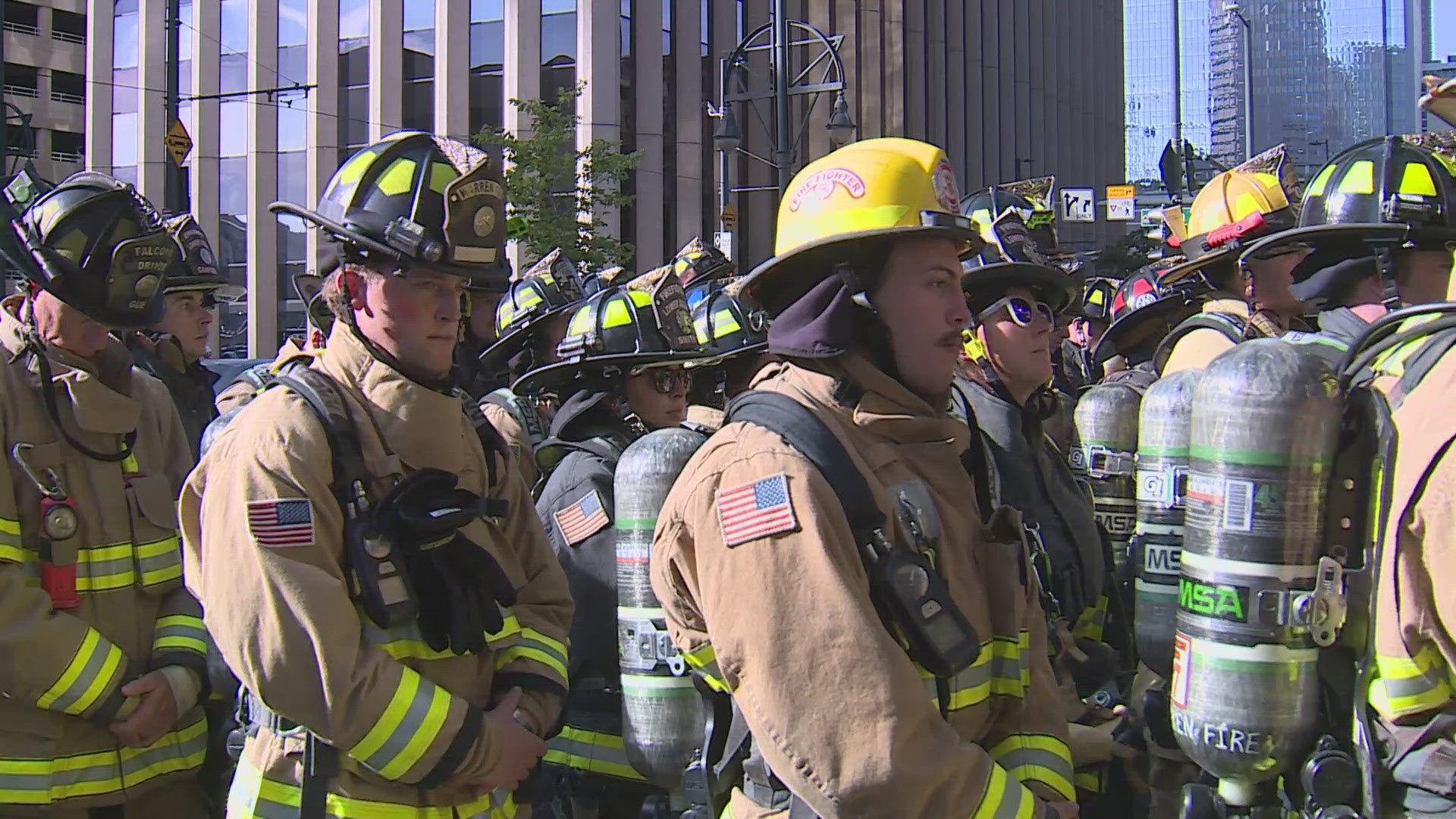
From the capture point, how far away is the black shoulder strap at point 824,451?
2494 mm

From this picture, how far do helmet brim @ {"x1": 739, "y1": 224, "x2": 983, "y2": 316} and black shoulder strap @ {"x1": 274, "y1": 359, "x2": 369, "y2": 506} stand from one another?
1.00 meters

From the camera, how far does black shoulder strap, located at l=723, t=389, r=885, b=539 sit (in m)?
2.49

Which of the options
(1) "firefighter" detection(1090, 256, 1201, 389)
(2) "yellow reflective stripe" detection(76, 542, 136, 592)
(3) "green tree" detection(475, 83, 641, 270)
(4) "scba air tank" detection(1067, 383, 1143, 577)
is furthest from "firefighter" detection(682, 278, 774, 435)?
(3) "green tree" detection(475, 83, 641, 270)

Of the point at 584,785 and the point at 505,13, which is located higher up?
the point at 505,13

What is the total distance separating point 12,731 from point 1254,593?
3469mm

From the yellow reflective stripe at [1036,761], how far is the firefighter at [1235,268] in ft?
7.88

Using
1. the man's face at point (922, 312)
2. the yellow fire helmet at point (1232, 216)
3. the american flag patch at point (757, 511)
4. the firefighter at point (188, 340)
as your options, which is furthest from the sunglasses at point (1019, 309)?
the firefighter at point (188, 340)

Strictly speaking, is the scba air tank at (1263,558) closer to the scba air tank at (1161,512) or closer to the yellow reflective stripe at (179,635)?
the scba air tank at (1161,512)

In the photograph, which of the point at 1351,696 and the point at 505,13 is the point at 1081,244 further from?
the point at 1351,696

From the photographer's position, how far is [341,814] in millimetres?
3051

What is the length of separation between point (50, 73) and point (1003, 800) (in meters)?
55.7

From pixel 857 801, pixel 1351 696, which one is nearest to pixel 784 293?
pixel 857 801

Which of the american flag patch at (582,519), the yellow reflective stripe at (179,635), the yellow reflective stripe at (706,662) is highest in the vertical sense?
the american flag patch at (582,519)

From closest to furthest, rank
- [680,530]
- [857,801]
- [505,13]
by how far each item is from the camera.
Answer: [857,801] → [680,530] → [505,13]
